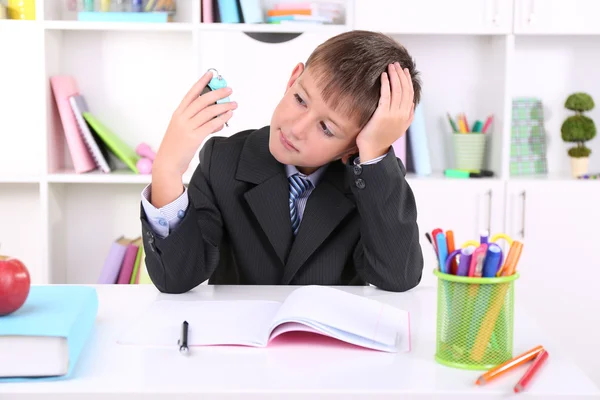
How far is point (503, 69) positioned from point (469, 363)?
1.99 meters

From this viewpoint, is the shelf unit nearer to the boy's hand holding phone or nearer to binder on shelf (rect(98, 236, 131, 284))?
binder on shelf (rect(98, 236, 131, 284))

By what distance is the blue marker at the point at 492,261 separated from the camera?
0.99m

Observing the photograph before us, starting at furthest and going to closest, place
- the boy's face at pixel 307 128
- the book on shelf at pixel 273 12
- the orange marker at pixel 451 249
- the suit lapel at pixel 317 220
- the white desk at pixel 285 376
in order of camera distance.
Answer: the book on shelf at pixel 273 12, the suit lapel at pixel 317 220, the boy's face at pixel 307 128, the orange marker at pixel 451 249, the white desk at pixel 285 376

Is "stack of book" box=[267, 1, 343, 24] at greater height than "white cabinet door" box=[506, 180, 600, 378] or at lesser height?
greater

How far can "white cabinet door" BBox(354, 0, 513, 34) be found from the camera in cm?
278

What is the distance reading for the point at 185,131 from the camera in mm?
1327

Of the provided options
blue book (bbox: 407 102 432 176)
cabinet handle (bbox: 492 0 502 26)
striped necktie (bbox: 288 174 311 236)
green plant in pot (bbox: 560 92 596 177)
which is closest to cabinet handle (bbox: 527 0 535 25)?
cabinet handle (bbox: 492 0 502 26)

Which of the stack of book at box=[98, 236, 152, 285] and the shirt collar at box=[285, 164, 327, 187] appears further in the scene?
the stack of book at box=[98, 236, 152, 285]

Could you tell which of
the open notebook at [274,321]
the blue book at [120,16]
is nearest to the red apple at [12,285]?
the open notebook at [274,321]

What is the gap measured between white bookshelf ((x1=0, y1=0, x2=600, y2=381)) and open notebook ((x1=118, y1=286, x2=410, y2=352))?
162 centimetres

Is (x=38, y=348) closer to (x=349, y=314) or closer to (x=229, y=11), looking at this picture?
(x=349, y=314)

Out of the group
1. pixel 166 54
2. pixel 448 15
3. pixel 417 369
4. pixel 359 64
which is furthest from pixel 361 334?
pixel 166 54

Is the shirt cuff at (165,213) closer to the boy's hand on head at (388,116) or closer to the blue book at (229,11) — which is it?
the boy's hand on head at (388,116)

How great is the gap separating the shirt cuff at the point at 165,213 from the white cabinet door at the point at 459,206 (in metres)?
1.57
